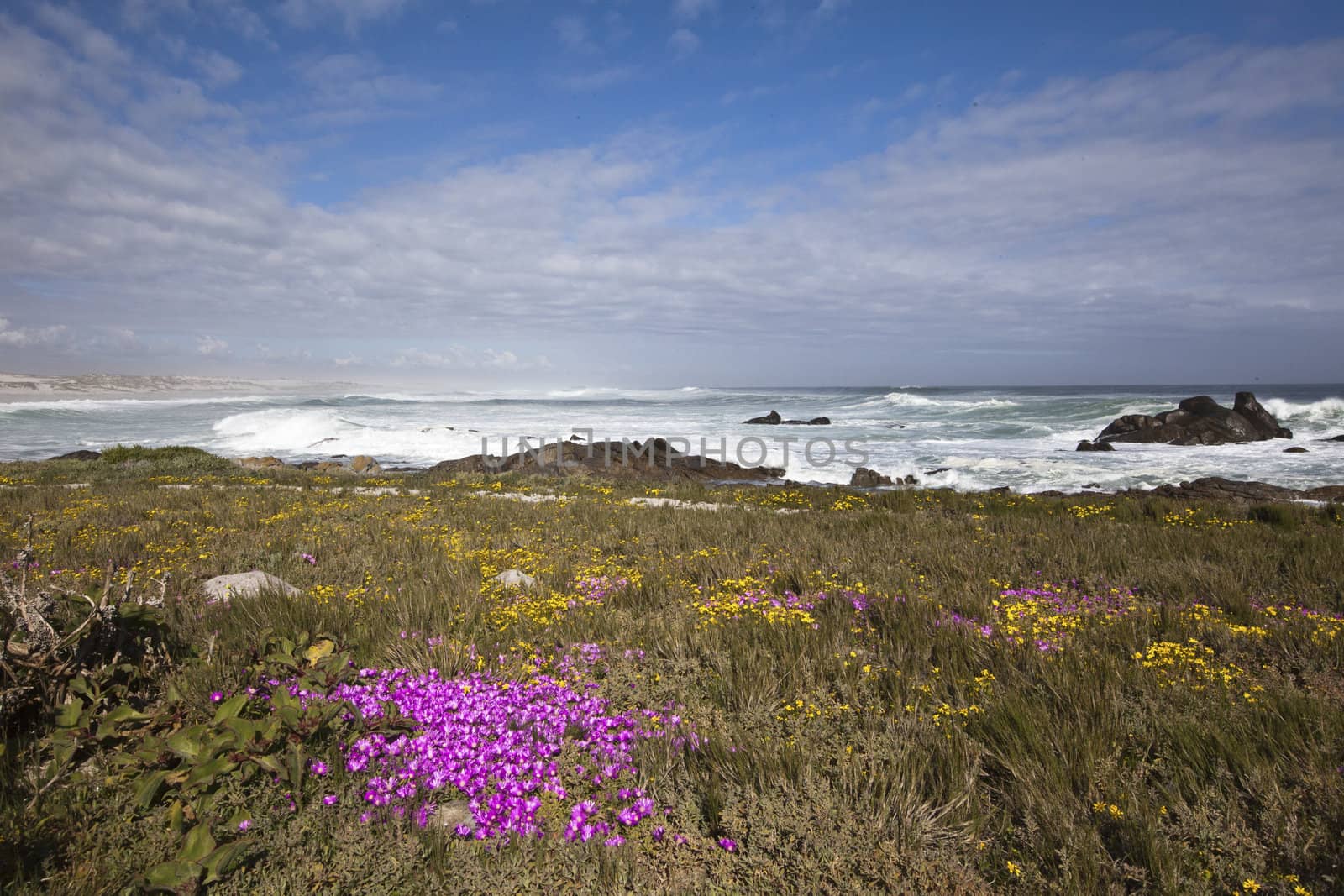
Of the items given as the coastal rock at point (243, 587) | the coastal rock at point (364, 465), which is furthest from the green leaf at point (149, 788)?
the coastal rock at point (364, 465)

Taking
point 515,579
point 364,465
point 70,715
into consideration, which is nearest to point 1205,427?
point 515,579

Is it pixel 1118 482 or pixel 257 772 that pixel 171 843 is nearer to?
pixel 257 772

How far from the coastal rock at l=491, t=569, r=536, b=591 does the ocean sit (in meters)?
19.3

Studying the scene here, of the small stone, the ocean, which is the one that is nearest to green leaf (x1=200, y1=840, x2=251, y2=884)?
the small stone

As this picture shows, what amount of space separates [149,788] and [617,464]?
81.3ft

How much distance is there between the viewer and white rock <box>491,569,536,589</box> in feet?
20.1

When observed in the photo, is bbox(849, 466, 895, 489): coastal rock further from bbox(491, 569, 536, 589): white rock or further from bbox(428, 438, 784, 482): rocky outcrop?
bbox(491, 569, 536, 589): white rock

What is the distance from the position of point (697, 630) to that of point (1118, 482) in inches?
917

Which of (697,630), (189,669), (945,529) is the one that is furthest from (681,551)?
(189,669)

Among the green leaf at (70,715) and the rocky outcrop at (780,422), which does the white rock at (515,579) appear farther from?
the rocky outcrop at (780,422)

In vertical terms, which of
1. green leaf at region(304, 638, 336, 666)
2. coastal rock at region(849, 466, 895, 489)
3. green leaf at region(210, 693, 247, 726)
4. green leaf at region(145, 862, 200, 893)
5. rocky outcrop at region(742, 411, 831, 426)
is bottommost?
coastal rock at region(849, 466, 895, 489)

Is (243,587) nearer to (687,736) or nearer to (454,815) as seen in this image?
(454,815)

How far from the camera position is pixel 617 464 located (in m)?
27.2

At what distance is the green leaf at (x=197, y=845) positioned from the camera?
214 centimetres
